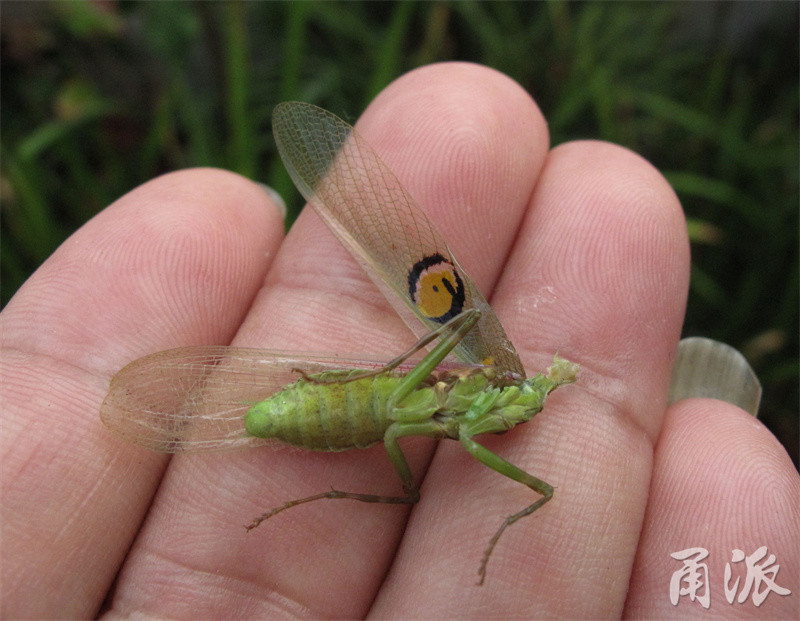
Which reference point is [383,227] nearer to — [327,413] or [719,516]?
[327,413]

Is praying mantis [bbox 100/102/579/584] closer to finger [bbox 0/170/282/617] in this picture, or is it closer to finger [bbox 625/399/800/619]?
finger [bbox 0/170/282/617]

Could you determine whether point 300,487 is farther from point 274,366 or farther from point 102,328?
point 102,328

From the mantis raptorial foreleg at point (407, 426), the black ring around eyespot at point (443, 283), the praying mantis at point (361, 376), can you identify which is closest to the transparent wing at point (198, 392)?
the praying mantis at point (361, 376)

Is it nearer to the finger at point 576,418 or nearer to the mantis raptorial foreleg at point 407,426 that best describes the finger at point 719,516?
the finger at point 576,418

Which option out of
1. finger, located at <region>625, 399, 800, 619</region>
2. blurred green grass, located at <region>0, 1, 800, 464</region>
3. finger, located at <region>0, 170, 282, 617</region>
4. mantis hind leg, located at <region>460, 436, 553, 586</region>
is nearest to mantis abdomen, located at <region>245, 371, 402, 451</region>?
mantis hind leg, located at <region>460, 436, 553, 586</region>

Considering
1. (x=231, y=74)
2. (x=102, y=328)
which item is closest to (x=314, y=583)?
(x=102, y=328)

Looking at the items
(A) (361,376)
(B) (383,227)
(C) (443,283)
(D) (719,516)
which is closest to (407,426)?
(A) (361,376)
